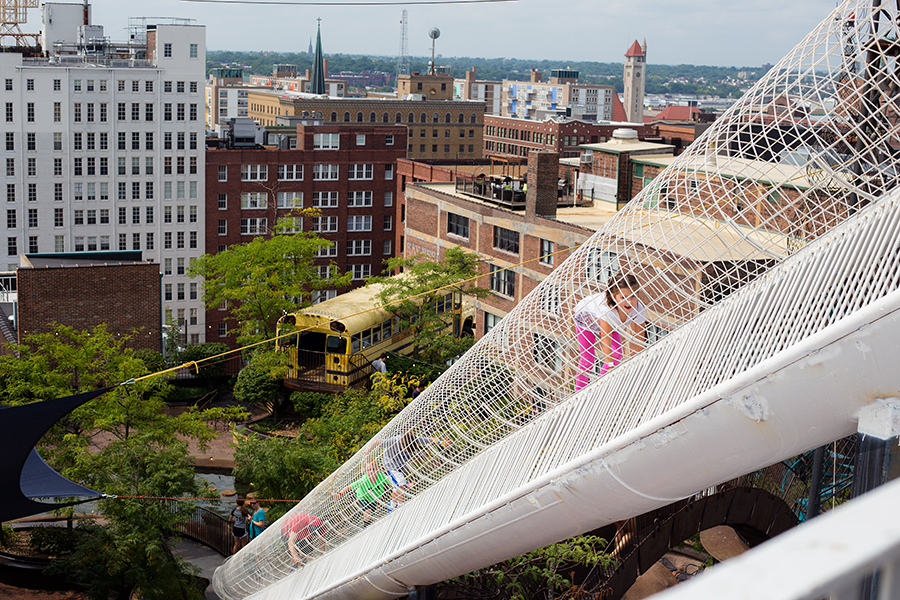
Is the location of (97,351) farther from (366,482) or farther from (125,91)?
(125,91)

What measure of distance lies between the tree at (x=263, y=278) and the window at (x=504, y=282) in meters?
9.15

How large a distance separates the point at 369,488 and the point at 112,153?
238ft

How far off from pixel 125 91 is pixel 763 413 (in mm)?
77162

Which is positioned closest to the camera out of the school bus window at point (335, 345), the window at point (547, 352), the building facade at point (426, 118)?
the window at point (547, 352)

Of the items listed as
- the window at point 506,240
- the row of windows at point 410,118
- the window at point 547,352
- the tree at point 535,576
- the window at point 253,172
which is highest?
the row of windows at point 410,118

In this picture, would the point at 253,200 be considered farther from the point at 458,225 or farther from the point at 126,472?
the point at 126,472

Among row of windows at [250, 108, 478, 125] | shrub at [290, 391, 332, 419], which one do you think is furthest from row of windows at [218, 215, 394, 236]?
row of windows at [250, 108, 478, 125]

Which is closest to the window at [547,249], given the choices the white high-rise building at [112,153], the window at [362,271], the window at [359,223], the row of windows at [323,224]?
the row of windows at [323,224]

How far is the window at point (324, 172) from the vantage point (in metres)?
75.7

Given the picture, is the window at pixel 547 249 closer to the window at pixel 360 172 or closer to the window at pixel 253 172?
the window at pixel 360 172

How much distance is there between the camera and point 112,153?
244ft

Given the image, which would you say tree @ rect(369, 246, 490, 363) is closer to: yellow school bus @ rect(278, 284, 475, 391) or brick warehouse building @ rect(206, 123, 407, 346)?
yellow school bus @ rect(278, 284, 475, 391)

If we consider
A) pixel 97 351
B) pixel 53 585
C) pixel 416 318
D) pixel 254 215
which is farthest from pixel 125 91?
pixel 53 585

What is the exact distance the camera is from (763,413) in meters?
4.69
